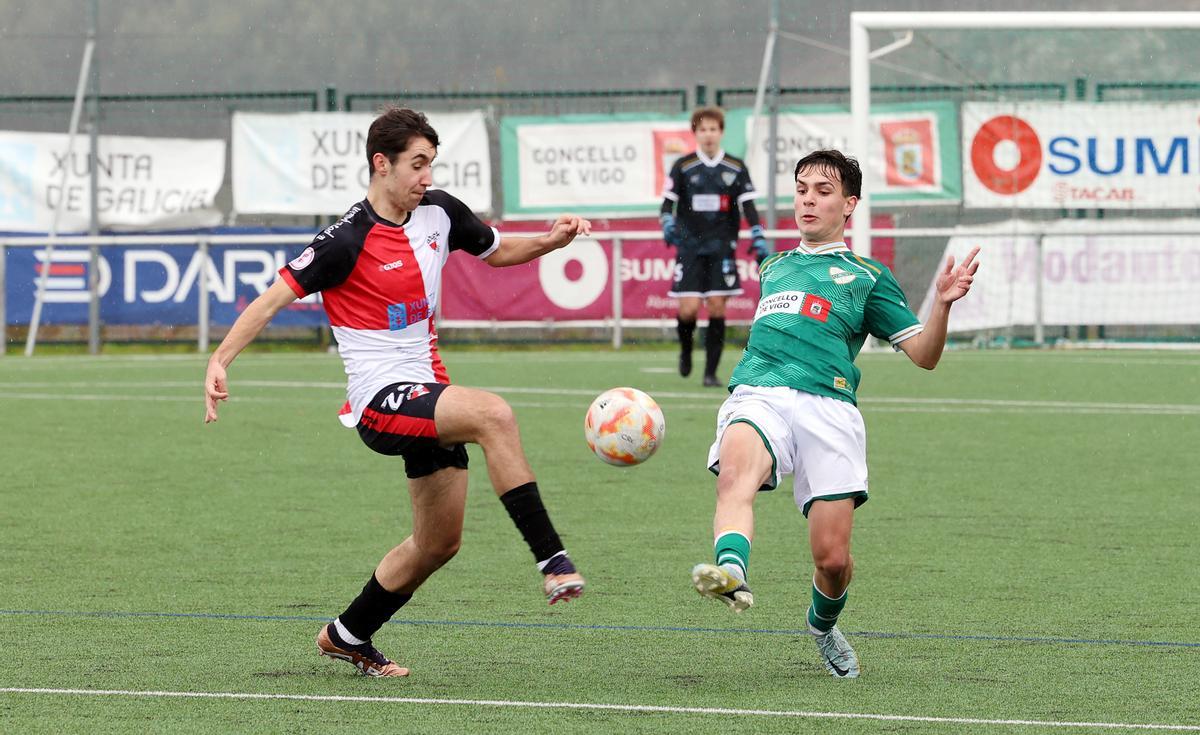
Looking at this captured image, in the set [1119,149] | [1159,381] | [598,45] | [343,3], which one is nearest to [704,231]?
[1159,381]

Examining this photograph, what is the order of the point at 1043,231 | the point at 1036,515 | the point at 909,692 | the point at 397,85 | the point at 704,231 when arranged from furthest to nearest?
the point at 397,85 → the point at 1043,231 → the point at 704,231 → the point at 1036,515 → the point at 909,692

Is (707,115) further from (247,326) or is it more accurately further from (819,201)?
(247,326)

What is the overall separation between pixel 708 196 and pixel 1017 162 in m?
7.40

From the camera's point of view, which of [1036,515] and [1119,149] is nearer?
[1036,515]

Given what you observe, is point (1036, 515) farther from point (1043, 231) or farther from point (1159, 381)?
point (1043, 231)

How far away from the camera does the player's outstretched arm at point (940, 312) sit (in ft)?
17.5

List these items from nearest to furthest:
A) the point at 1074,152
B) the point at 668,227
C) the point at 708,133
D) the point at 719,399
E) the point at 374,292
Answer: the point at 374,292 → the point at 719,399 → the point at 708,133 → the point at 668,227 → the point at 1074,152

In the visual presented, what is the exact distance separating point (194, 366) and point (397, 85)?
687 centimetres

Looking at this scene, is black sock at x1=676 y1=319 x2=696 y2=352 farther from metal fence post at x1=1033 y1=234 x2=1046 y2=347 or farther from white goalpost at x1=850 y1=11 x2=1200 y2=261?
metal fence post at x1=1033 y1=234 x2=1046 y2=347

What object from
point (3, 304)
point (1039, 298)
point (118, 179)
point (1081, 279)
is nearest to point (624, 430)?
point (1039, 298)

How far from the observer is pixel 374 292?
18.1ft

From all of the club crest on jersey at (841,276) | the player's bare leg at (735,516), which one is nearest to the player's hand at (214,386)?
the player's bare leg at (735,516)

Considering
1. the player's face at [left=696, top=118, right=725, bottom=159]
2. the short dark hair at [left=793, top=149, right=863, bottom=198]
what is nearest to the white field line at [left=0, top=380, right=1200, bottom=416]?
the player's face at [left=696, top=118, right=725, bottom=159]

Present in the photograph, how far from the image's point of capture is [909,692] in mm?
5176
